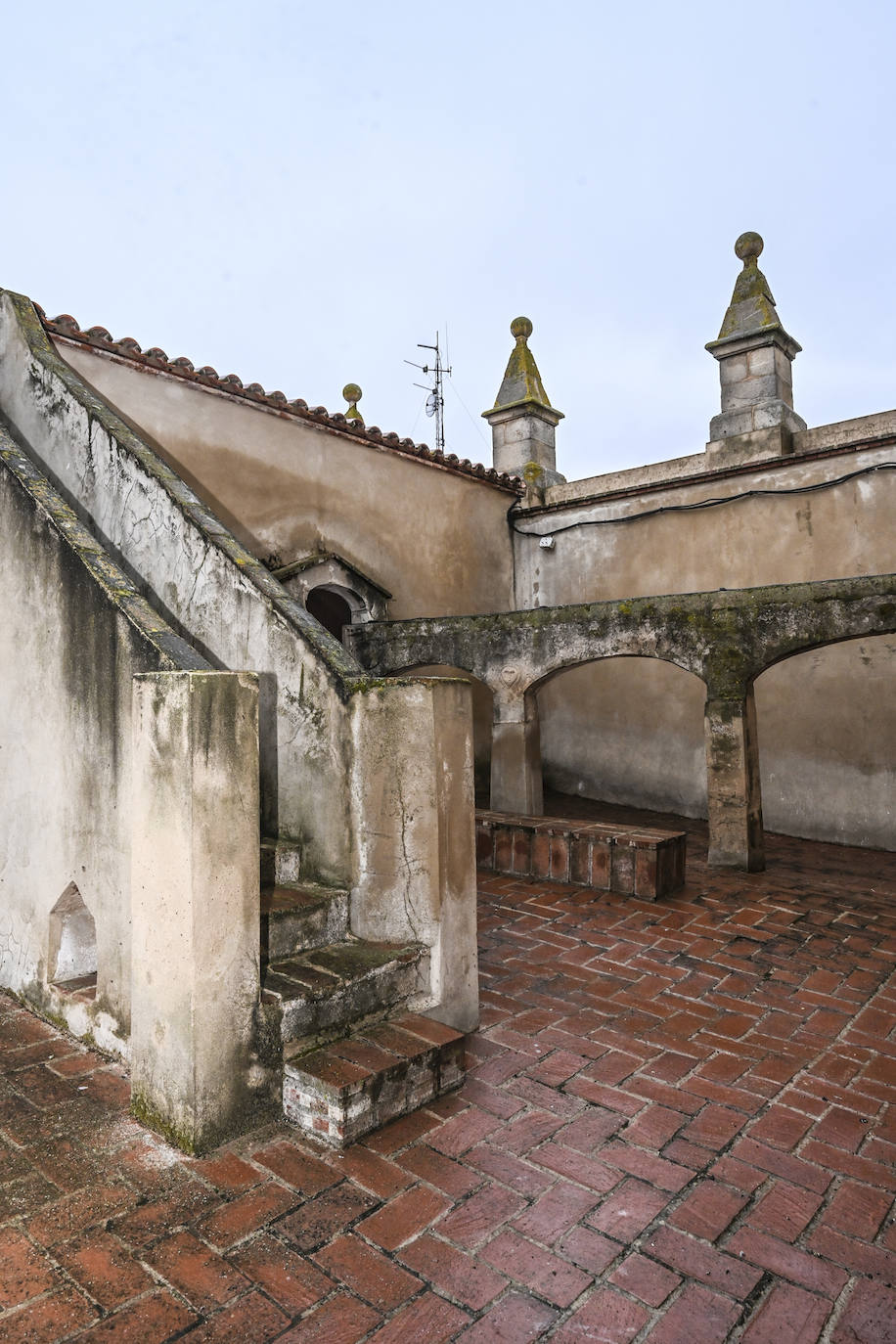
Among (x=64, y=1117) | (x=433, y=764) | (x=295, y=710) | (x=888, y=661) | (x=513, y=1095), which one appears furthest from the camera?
(x=888, y=661)

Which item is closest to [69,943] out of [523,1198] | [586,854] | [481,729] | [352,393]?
[523,1198]

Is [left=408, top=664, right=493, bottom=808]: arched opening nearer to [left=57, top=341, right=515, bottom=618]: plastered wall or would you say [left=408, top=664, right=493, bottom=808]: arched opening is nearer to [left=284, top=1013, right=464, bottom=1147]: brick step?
[left=57, top=341, right=515, bottom=618]: plastered wall

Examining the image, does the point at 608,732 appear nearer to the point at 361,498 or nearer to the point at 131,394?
the point at 361,498

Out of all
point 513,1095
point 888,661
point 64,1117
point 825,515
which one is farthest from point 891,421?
point 64,1117

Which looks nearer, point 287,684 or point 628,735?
point 287,684

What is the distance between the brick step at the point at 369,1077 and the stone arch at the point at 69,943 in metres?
1.47

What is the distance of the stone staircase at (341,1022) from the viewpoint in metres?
3.03

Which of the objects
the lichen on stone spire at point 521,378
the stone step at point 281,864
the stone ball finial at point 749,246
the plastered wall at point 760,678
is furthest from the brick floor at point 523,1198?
the lichen on stone spire at point 521,378

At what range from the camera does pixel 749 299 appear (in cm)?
996

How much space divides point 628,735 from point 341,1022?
8035mm

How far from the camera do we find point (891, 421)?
883 cm

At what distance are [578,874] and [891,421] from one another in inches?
246

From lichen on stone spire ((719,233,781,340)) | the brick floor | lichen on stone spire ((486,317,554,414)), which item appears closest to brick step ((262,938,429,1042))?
the brick floor

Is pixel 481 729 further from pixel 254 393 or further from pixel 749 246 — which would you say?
pixel 749 246
